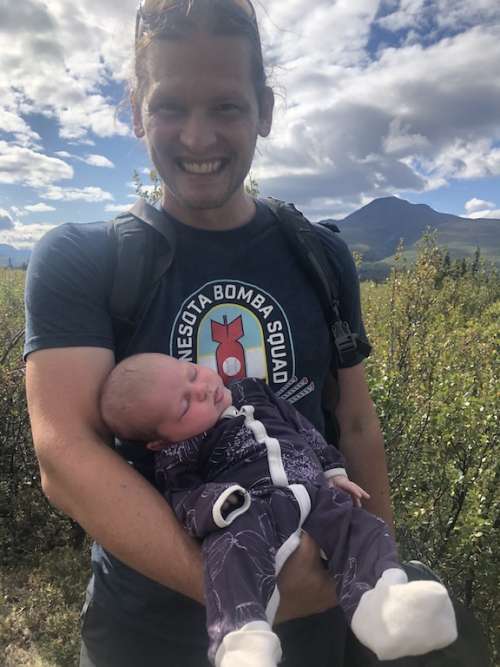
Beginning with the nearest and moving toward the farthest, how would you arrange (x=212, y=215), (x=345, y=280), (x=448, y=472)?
(x=212, y=215) < (x=345, y=280) < (x=448, y=472)

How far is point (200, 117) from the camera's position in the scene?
1.82 meters

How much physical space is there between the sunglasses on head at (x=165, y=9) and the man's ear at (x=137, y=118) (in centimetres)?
20

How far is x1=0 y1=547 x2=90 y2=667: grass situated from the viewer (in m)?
4.37

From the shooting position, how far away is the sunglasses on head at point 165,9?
177 cm

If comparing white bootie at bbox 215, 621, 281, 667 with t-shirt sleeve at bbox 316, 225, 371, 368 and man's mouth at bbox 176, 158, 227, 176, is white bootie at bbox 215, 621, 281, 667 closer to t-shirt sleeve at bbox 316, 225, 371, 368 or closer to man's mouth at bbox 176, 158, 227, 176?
t-shirt sleeve at bbox 316, 225, 371, 368

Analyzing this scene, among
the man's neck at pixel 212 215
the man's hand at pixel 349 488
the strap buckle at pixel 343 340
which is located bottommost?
the man's hand at pixel 349 488

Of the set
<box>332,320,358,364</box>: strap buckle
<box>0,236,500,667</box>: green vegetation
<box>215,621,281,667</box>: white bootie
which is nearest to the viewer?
<box>215,621,281,667</box>: white bootie

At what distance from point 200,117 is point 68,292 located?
76cm

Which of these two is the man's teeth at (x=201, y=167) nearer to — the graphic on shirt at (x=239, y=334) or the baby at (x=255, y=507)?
the graphic on shirt at (x=239, y=334)

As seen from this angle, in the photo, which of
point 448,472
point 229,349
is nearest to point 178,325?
point 229,349

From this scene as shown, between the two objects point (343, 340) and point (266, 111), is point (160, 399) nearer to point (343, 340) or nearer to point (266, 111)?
point (343, 340)

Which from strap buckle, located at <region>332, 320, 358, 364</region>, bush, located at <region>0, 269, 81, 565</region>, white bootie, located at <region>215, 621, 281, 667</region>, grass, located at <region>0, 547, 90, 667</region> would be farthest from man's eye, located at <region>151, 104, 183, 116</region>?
bush, located at <region>0, 269, 81, 565</region>

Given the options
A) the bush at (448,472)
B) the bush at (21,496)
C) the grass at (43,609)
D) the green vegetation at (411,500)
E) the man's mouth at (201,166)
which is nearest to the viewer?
the man's mouth at (201,166)

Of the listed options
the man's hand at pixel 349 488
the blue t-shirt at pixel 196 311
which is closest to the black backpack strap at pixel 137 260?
the blue t-shirt at pixel 196 311
